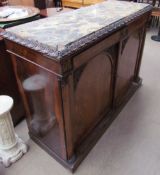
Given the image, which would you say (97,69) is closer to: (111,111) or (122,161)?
(111,111)

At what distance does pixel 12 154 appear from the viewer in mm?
1393

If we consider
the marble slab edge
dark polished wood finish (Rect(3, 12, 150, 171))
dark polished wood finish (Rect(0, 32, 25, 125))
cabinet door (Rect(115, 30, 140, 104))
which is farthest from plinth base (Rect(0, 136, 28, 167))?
cabinet door (Rect(115, 30, 140, 104))

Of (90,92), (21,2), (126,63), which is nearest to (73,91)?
(90,92)

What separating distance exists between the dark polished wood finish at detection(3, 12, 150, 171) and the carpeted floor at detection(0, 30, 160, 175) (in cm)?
7

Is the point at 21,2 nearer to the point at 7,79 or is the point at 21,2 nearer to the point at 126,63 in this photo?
the point at 7,79

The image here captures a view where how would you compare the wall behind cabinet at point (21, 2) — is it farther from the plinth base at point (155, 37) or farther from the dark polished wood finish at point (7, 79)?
the plinth base at point (155, 37)

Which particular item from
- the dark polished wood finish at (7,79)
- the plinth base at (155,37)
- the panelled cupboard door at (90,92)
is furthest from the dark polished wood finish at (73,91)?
the plinth base at (155,37)

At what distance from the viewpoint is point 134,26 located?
1507 millimetres

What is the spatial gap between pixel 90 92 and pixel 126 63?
2.06 ft

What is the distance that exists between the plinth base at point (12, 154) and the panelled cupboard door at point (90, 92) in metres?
0.47

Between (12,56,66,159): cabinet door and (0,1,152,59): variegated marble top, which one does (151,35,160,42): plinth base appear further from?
(12,56,66,159): cabinet door

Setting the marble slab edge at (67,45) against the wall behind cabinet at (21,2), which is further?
the wall behind cabinet at (21,2)

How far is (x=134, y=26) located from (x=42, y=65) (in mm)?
945

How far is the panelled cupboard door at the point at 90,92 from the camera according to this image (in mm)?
1122
